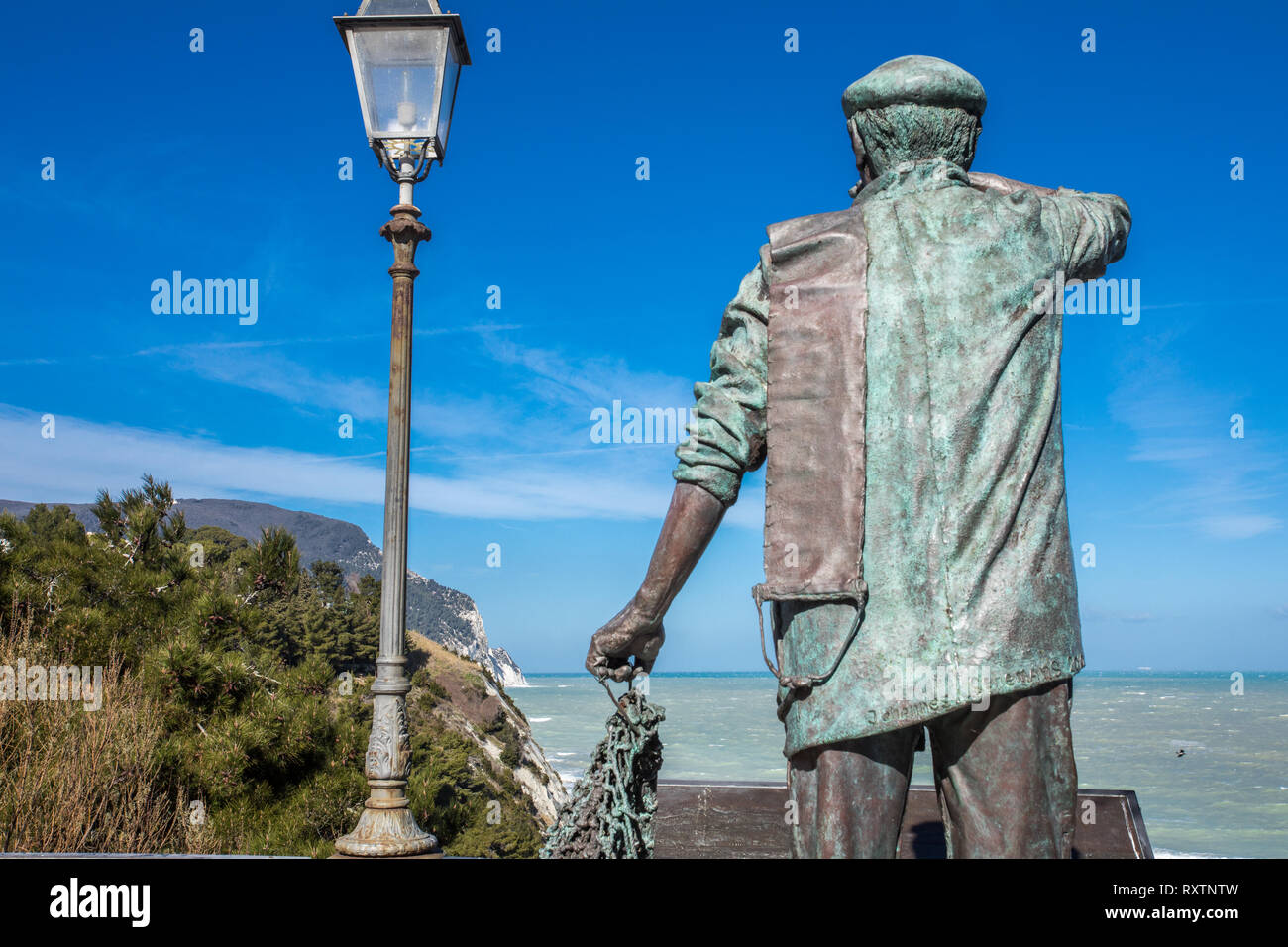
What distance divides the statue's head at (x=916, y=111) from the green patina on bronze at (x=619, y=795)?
1.37m

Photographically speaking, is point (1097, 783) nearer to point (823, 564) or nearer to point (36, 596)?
point (36, 596)

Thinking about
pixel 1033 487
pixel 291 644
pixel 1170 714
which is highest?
pixel 1033 487

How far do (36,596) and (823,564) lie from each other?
1069 cm

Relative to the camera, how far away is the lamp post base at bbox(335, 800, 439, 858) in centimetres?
539

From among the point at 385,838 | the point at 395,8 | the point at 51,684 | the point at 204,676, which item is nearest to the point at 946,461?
the point at 385,838

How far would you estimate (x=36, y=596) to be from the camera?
1052 cm

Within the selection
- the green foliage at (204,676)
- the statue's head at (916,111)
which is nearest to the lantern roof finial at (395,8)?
the statue's head at (916,111)

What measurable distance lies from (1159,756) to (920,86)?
4438cm

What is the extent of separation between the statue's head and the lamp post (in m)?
4.04

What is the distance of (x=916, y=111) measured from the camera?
2246 mm

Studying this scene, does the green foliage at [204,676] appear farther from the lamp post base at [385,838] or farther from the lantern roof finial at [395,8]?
the lantern roof finial at [395,8]

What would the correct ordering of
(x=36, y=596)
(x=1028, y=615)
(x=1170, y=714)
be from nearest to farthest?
(x=1028, y=615) < (x=36, y=596) < (x=1170, y=714)

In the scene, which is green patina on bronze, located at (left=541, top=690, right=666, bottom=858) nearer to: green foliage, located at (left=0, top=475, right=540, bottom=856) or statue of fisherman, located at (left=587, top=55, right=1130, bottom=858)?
statue of fisherman, located at (left=587, top=55, right=1130, bottom=858)
